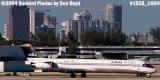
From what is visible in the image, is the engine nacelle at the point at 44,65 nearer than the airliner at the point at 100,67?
No

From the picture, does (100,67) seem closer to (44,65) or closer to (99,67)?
(99,67)

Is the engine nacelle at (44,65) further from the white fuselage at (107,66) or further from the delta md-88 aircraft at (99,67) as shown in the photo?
the white fuselage at (107,66)

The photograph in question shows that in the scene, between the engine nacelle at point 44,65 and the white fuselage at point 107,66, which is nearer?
the white fuselage at point 107,66

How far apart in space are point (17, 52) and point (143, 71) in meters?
37.5

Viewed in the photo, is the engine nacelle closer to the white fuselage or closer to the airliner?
the airliner

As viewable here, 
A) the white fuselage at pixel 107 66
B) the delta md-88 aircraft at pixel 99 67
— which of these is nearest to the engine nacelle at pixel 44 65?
the delta md-88 aircraft at pixel 99 67

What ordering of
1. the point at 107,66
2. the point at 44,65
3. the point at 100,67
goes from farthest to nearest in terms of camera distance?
1. the point at 44,65
2. the point at 100,67
3. the point at 107,66

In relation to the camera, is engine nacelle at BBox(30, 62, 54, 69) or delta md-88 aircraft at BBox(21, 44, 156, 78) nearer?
delta md-88 aircraft at BBox(21, 44, 156, 78)

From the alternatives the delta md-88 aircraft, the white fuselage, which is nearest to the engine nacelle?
the delta md-88 aircraft

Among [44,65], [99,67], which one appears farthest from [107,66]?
[44,65]

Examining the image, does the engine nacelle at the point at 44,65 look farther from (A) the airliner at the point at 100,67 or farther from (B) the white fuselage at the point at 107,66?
(B) the white fuselage at the point at 107,66

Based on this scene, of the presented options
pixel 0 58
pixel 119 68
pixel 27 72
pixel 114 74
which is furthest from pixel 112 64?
pixel 0 58

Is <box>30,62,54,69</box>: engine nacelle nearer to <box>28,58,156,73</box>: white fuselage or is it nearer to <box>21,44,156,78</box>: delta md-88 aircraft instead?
<box>21,44,156,78</box>: delta md-88 aircraft

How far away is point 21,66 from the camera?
3878 inches
